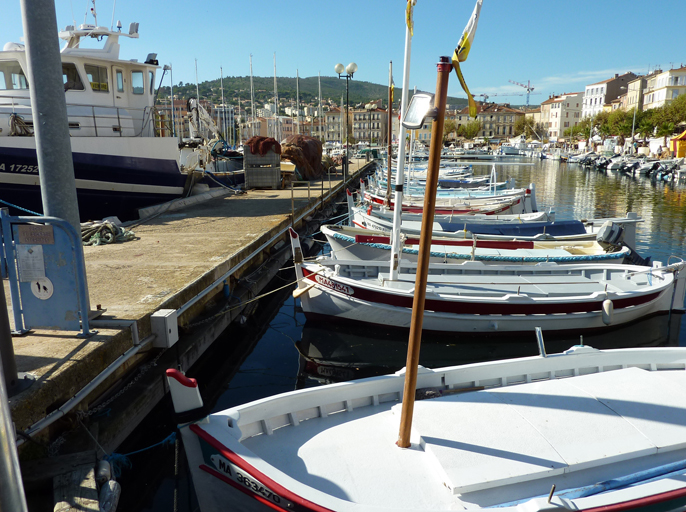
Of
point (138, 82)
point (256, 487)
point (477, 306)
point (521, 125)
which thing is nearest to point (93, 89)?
point (138, 82)

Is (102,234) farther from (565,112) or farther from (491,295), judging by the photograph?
(565,112)

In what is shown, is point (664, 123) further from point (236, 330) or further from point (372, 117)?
point (372, 117)

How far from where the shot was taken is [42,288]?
5047 millimetres

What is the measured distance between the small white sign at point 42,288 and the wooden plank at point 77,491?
6.48ft

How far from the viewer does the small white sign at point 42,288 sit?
16.4ft

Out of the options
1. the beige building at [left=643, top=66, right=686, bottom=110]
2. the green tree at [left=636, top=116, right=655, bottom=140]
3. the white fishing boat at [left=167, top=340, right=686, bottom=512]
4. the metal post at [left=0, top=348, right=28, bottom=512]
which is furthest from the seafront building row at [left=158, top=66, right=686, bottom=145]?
the metal post at [left=0, top=348, right=28, bottom=512]

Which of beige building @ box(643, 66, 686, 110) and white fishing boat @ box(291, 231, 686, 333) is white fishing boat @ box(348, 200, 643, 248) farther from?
beige building @ box(643, 66, 686, 110)

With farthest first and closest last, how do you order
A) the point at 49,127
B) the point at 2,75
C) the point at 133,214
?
the point at 133,214, the point at 2,75, the point at 49,127

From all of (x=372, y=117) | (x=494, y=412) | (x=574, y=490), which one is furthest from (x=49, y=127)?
(x=372, y=117)

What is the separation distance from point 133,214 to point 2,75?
4.95 meters

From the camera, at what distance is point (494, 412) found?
13.0 feet

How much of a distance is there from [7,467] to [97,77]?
15787mm

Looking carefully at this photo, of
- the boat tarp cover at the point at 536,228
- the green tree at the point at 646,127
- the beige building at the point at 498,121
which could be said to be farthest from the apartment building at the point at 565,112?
the boat tarp cover at the point at 536,228

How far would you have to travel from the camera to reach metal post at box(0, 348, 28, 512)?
4.42 ft
